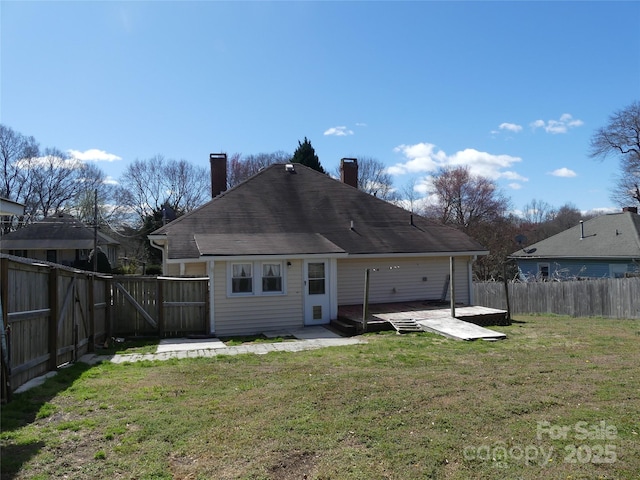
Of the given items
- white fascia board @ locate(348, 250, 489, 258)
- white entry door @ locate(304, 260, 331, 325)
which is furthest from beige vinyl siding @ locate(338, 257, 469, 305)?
white entry door @ locate(304, 260, 331, 325)

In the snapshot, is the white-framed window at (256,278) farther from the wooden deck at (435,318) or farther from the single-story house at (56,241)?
the single-story house at (56,241)

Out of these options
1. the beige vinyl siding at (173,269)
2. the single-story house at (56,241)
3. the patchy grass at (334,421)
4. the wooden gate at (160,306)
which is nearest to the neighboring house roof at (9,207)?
the patchy grass at (334,421)

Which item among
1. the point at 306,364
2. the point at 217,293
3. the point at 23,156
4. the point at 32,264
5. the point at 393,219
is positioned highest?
the point at 23,156

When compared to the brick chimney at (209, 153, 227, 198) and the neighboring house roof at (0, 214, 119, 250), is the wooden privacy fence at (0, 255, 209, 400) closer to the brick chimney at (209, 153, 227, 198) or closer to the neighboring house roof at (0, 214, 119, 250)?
the brick chimney at (209, 153, 227, 198)

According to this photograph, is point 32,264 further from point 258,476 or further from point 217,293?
point 217,293

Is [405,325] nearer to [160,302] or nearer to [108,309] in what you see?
[160,302]

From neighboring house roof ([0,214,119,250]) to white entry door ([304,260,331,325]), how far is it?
28.2 metres

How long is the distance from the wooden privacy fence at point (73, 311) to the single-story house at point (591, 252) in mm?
21284

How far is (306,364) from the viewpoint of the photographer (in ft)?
30.2

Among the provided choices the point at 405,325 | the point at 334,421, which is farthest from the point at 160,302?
the point at 334,421

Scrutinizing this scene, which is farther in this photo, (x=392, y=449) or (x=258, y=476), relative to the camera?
(x=392, y=449)

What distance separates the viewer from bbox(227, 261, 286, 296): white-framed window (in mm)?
14352

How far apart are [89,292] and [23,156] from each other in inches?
1794

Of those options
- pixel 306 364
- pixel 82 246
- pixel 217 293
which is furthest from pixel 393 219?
pixel 82 246
